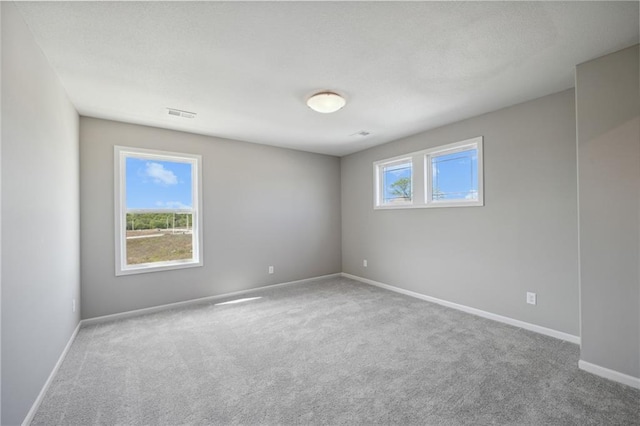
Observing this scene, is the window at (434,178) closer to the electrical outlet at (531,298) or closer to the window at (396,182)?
the window at (396,182)

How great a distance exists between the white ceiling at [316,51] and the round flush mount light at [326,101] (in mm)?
69

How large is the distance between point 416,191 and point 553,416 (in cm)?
295

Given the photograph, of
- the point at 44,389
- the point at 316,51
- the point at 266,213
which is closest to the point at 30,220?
the point at 44,389

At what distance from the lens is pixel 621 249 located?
2.06 metres

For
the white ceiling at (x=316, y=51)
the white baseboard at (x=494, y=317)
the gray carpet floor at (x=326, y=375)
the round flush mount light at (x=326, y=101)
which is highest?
the white ceiling at (x=316, y=51)

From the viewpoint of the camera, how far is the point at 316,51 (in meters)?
2.05

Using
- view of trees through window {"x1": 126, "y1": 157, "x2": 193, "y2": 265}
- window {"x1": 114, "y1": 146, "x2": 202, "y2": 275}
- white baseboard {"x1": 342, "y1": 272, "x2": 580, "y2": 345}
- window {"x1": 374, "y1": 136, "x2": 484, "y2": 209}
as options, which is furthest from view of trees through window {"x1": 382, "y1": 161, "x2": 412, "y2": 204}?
view of trees through window {"x1": 126, "y1": 157, "x2": 193, "y2": 265}

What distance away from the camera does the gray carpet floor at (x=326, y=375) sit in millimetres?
1765

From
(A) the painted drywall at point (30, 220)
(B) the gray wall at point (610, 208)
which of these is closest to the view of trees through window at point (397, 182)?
(B) the gray wall at point (610, 208)

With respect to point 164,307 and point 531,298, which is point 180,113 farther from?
point 531,298

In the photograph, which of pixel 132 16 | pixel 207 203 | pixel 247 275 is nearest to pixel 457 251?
pixel 247 275

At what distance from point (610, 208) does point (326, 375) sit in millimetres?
2541

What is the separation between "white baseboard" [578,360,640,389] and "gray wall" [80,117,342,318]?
12.5ft

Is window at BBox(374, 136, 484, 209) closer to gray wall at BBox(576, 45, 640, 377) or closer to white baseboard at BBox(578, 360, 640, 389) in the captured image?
gray wall at BBox(576, 45, 640, 377)
